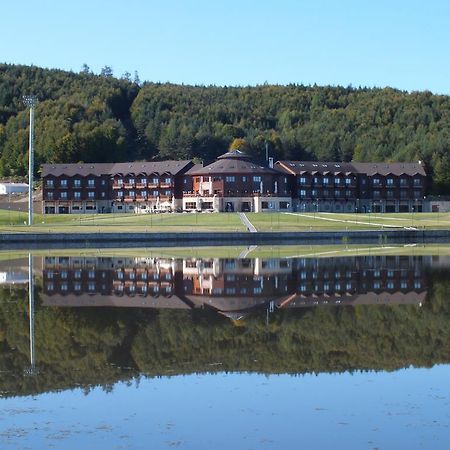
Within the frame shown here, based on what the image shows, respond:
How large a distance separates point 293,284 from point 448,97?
14383 cm

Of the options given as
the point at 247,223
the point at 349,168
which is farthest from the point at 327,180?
the point at 247,223

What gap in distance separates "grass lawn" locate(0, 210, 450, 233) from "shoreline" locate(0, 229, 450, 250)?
3254 millimetres

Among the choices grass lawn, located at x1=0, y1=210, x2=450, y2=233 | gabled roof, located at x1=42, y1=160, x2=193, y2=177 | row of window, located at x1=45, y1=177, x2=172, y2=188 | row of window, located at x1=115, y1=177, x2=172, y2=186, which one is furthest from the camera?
gabled roof, located at x1=42, y1=160, x2=193, y2=177

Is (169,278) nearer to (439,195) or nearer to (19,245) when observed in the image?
(19,245)

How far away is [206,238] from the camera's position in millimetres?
66375

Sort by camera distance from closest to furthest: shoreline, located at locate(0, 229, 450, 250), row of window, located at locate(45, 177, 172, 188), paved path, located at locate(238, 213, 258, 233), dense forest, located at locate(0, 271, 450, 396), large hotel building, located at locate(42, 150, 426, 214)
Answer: dense forest, located at locate(0, 271, 450, 396) → shoreline, located at locate(0, 229, 450, 250) → paved path, located at locate(238, 213, 258, 233) → large hotel building, located at locate(42, 150, 426, 214) → row of window, located at locate(45, 177, 172, 188)

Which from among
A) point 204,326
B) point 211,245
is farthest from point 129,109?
point 204,326

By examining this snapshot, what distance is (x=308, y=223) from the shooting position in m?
77.3

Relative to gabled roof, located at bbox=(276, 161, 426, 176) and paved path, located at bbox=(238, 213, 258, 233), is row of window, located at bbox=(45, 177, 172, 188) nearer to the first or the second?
gabled roof, located at bbox=(276, 161, 426, 176)

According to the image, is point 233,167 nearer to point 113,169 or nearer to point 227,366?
point 113,169

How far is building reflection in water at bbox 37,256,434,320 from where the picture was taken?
24.9 metres

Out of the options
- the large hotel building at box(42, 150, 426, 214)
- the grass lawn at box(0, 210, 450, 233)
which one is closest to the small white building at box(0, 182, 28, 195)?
the large hotel building at box(42, 150, 426, 214)

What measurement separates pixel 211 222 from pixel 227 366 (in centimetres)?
6432

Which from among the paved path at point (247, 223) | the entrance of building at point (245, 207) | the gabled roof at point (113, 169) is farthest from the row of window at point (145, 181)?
the paved path at point (247, 223)
